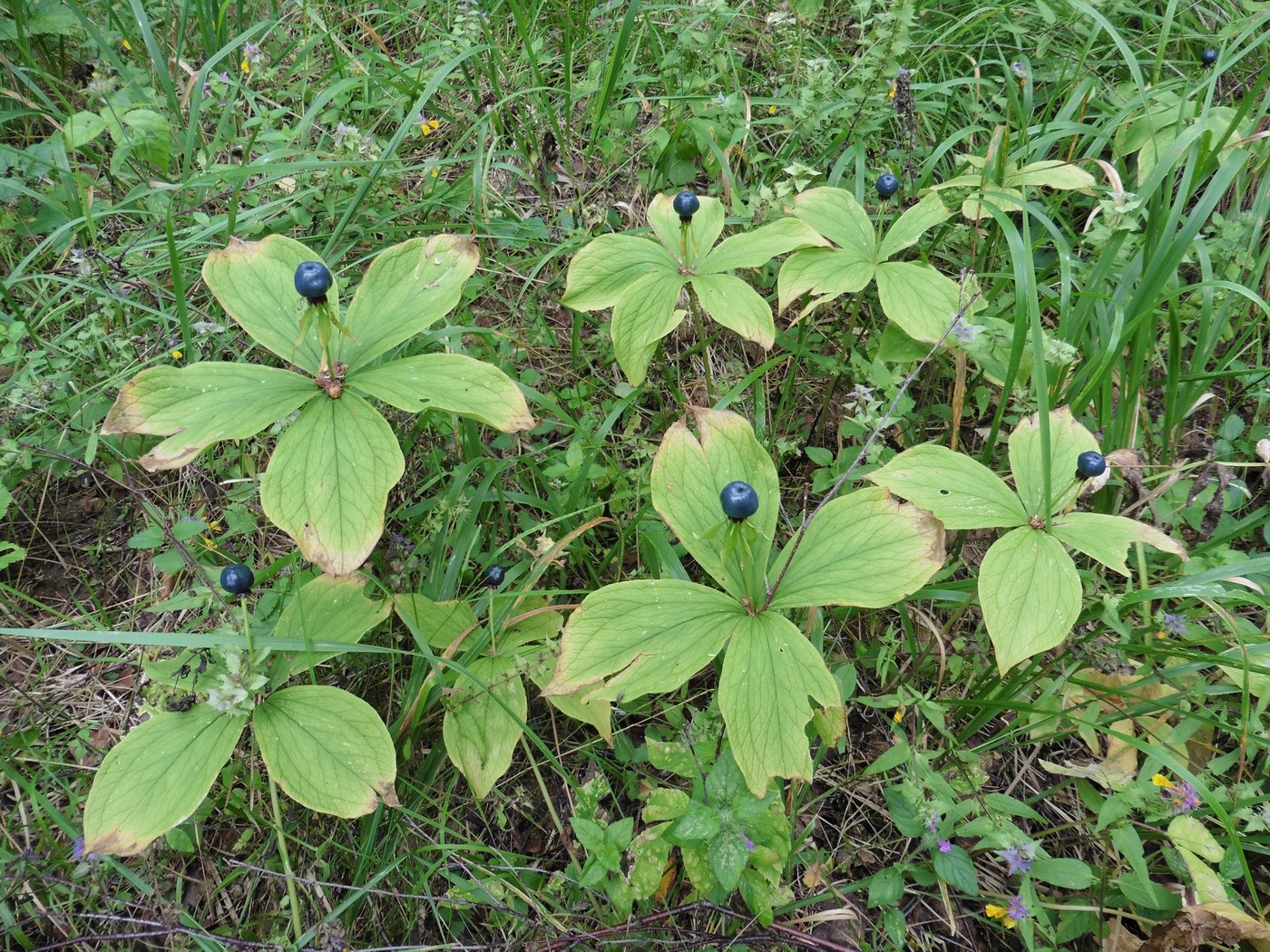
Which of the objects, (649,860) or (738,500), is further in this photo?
(649,860)

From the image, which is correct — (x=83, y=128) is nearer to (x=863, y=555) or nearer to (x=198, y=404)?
(x=198, y=404)

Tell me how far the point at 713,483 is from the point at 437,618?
0.84 meters

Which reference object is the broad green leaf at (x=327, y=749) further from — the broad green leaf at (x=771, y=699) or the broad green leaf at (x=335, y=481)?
the broad green leaf at (x=771, y=699)

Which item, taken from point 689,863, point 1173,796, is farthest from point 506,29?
point 1173,796

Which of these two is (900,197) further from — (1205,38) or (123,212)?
(123,212)

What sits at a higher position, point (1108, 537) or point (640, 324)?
point (640, 324)

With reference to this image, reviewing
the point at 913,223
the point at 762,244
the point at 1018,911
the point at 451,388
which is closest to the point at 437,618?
the point at 451,388

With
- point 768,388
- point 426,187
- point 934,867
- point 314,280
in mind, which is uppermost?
point 314,280

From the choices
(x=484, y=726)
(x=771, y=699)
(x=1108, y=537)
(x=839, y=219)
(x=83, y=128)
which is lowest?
(x=484, y=726)

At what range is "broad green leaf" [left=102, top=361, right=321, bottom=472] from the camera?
1.69 m

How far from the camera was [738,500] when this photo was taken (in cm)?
147

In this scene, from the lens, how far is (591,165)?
11.2 feet

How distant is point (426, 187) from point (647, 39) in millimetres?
1352

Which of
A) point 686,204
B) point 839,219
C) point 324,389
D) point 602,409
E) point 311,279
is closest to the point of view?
point 311,279
